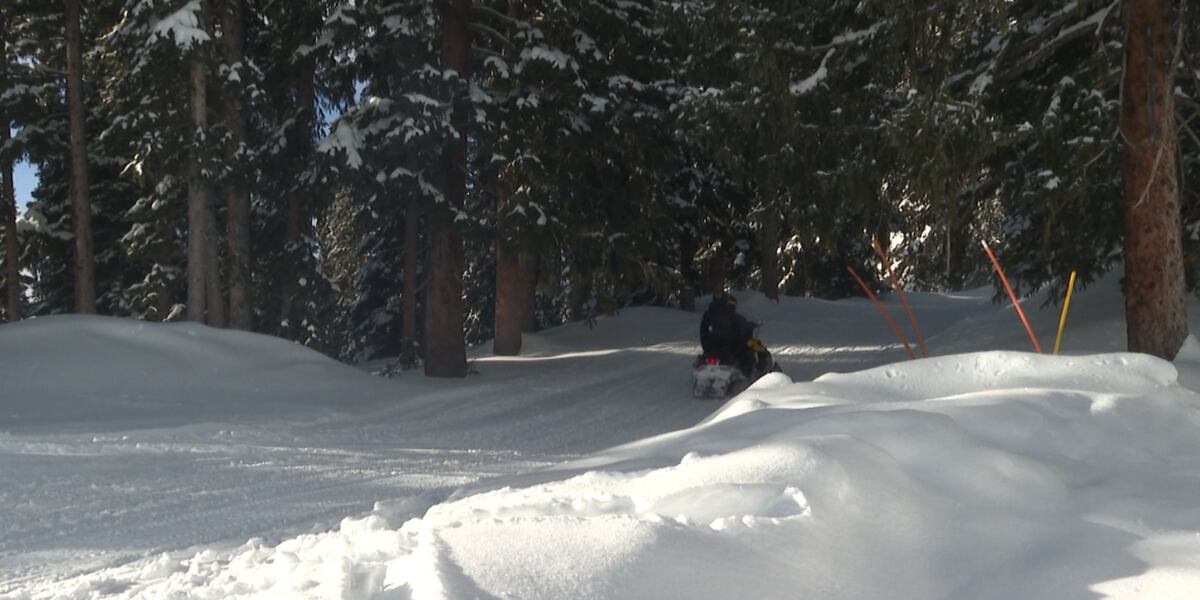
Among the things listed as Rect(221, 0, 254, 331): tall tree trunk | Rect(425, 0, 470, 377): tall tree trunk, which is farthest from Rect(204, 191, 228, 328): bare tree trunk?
Rect(425, 0, 470, 377): tall tree trunk

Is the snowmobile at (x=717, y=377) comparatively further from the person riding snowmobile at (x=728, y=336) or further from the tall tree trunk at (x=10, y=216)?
the tall tree trunk at (x=10, y=216)

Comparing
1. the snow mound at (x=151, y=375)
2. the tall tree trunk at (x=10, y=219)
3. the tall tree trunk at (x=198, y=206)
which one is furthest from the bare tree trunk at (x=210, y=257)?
the tall tree trunk at (x=10, y=219)

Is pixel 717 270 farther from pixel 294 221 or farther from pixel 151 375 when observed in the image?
pixel 151 375

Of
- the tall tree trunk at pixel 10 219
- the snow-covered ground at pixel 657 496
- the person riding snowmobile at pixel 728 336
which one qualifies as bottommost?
the snow-covered ground at pixel 657 496

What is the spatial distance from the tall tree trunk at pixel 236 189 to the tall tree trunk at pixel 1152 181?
13.4 meters

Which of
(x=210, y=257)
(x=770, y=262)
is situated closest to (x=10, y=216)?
(x=210, y=257)

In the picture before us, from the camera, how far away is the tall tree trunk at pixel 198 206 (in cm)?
1686

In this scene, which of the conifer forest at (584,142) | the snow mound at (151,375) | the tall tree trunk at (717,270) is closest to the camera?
the conifer forest at (584,142)

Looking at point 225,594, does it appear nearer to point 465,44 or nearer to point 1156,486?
point 1156,486

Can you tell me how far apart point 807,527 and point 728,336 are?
10661 millimetres

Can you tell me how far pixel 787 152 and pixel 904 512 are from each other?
9755mm

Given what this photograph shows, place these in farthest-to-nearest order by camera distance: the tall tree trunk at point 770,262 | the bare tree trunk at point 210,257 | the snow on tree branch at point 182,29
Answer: the tall tree trunk at point 770,262 → the bare tree trunk at point 210,257 → the snow on tree branch at point 182,29

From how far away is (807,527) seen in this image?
4332mm

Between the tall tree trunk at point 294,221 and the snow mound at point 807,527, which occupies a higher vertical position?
the tall tree trunk at point 294,221
